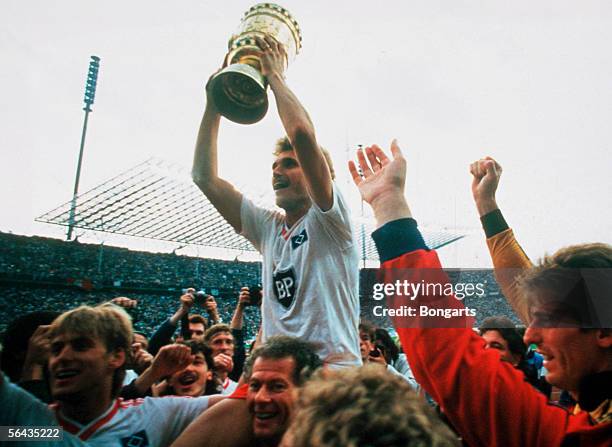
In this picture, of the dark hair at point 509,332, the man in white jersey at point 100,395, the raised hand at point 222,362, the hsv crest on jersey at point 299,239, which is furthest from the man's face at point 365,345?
the hsv crest on jersey at point 299,239

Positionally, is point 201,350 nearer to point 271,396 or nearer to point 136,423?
point 136,423

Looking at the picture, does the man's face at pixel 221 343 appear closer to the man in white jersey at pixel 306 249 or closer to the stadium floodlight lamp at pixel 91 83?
the man in white jersey at pixel 306 249

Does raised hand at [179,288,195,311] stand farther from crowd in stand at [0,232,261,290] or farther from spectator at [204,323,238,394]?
crowd in stand at [0,232,261,290]

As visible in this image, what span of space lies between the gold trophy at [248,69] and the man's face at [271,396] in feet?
4.34

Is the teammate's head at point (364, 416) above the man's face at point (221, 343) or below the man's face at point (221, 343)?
below

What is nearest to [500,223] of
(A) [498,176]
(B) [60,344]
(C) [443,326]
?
(A) [498,176]

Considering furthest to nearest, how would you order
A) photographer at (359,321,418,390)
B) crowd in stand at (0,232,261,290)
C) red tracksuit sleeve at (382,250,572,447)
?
crowd in stand at (0,232,261,290), photographer at (359,321,418,390), red tracksuit sleeve at (382,250,572,447)

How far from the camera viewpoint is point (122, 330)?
101 inches

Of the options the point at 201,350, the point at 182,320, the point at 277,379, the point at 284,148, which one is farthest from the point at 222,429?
the point at 182,320

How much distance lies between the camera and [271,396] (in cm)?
205

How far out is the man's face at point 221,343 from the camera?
4.78m

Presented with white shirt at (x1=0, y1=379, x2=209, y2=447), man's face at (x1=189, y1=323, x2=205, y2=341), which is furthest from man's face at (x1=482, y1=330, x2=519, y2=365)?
man's face at (x1=189, y1=323, x2=205, y2=341)

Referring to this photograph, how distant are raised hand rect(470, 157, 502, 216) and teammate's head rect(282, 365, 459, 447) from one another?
103 cm

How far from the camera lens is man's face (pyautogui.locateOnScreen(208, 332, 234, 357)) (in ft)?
15.7
